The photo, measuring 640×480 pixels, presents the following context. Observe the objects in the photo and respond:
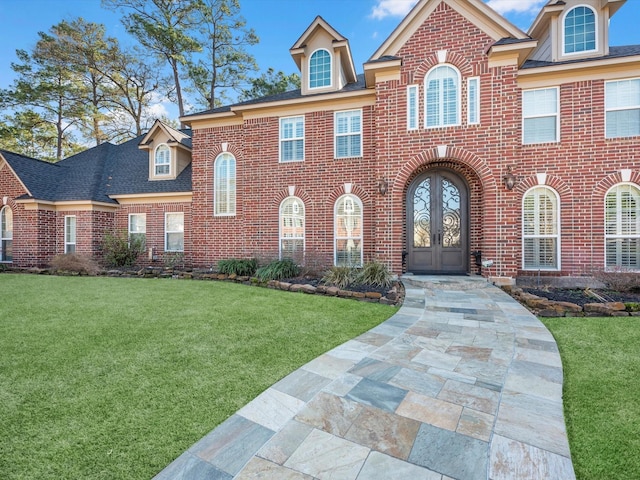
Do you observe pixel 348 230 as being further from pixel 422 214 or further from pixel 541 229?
pixel 541 229

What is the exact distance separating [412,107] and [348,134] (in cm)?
208

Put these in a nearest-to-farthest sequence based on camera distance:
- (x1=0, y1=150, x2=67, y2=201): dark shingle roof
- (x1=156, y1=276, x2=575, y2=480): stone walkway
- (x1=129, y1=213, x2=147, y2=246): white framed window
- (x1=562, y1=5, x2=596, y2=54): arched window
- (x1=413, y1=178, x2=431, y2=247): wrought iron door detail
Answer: (x1=156, y1=276, x2=575, y2=480): stone walkway, (x1=562, y1=5, x2=596, y2=54): arched window, (x1=413, y1=178, x2=431, y2=247): wrought iron door detail, (x1=0, y1=150, x2=67, y2=201): dark shingle roof, (x1=129, y1=213, x2=147, y2=246): white framed window

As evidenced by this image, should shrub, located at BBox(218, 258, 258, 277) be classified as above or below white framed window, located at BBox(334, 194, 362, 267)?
below

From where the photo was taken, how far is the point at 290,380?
2676 millimetres

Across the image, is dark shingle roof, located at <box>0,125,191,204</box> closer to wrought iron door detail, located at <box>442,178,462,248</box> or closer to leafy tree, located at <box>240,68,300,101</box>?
leafy tree, located at <box>240,68,300,101</box>

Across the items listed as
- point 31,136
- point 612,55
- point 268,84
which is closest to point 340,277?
point 612,55

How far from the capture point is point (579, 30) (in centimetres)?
803

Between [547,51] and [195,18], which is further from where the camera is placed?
[195,18]

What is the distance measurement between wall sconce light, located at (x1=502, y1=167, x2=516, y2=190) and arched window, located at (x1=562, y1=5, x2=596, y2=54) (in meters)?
4.17

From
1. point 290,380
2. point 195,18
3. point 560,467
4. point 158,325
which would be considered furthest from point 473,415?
point 195,18

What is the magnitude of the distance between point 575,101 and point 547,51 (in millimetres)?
2083

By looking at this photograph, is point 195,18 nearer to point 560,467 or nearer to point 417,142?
point 417,142

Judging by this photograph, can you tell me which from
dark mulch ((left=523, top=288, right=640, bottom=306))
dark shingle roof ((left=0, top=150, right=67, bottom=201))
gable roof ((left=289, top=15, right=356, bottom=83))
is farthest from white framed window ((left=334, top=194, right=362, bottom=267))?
dark shingle roof ((left=0, top=150, right=67, bottom=201))

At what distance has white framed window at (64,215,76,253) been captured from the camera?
12.0m
